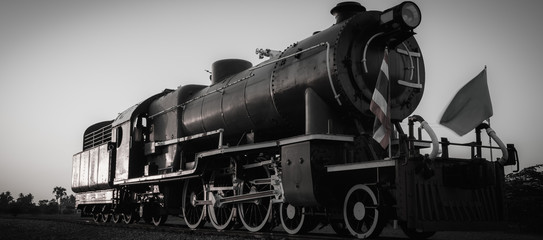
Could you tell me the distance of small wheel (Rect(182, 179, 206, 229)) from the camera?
1087 centimetres

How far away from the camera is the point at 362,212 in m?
6.74

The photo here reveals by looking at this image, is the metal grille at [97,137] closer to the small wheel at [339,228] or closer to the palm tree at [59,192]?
the small wheel at [339,228]

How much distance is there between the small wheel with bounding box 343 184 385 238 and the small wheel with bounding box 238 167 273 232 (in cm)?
215

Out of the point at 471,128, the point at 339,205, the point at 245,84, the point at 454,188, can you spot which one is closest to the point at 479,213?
the point at 454,188

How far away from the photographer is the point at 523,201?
1184 centimetres

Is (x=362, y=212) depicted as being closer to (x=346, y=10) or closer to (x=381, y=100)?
(x=381, y=100)

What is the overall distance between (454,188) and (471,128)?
1138 mm

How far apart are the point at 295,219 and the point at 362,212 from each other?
1.91 m

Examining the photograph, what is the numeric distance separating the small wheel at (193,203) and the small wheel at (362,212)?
14.8 feet

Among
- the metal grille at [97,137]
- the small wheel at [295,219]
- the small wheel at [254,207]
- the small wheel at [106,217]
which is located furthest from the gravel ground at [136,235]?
the metal grille at [97,137]

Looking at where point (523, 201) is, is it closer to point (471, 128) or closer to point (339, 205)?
point (471, 128)

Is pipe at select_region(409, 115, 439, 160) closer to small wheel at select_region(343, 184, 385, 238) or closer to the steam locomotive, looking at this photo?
the steam locomotive

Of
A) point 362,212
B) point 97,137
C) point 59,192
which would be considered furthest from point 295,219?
point 59,192

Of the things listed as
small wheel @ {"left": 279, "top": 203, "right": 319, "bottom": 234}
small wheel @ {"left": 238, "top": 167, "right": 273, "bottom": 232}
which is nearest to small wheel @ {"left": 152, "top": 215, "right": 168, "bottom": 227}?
small wheel @ {"left": 238, "top": 167, "right": 273, "bottom": 232}
